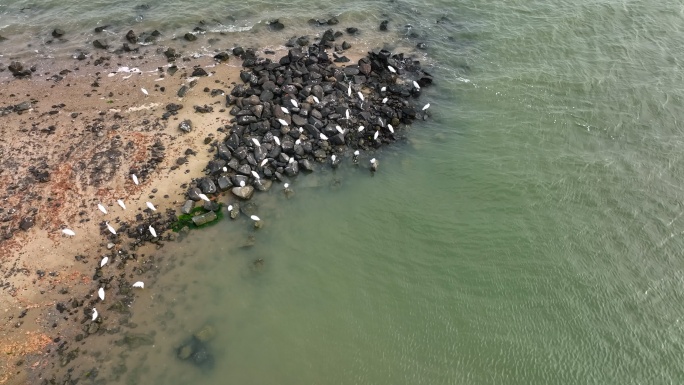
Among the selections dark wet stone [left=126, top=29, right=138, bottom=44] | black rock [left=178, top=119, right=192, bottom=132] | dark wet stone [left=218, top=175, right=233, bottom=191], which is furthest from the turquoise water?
dark wet stone [left=126, top=29, right=138, bottom=44]

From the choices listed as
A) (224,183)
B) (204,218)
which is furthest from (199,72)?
(204,218)

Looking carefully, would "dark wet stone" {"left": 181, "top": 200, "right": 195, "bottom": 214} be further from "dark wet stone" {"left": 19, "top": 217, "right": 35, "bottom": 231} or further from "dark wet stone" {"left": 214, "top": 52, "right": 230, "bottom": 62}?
"dark wet stone" {"left": 214, "top": 52, "right": 230, "bottom": 62}

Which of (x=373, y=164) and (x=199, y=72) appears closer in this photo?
(x=373, y=164)

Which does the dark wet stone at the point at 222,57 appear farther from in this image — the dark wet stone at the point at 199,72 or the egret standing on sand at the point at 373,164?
the egret standing on sand at the point at 373,164

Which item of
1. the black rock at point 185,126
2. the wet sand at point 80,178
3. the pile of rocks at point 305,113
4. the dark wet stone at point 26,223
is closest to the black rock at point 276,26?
the wet sand at point 80,178

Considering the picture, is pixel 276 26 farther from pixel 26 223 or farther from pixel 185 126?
pixel 26 223

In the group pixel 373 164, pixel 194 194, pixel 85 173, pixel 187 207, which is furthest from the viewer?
pixel 373 164

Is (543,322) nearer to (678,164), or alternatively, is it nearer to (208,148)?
(678,164)
